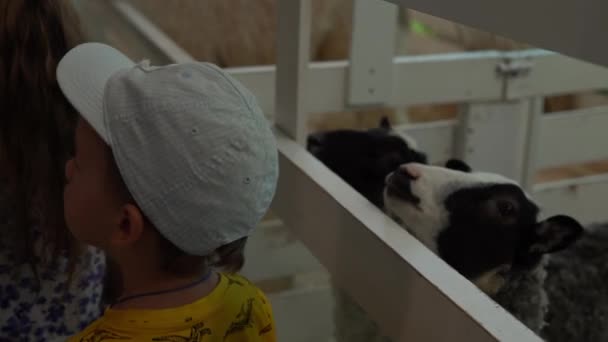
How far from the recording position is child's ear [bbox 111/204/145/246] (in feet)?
2.12

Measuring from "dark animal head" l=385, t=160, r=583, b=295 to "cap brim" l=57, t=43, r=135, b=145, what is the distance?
0.38 meters

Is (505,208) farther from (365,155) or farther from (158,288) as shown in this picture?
(158,288)

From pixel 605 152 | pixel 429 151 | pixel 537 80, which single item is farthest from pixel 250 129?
pixel 605 152

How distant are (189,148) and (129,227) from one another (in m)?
0.10

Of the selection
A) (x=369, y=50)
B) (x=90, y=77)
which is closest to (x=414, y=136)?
(x=369, y=50)

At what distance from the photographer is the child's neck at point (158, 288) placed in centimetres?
67

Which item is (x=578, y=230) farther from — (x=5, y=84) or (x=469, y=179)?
(x=5, y=84)

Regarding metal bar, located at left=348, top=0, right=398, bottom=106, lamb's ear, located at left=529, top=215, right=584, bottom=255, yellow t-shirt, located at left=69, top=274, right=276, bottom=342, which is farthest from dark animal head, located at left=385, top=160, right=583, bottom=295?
metal bar, located at left=348, top=0, right=398, bottom=106

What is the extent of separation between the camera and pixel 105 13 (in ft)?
6.86

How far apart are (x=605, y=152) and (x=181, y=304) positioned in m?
1.35

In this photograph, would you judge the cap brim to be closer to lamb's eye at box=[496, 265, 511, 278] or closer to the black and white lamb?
the black and white lamb

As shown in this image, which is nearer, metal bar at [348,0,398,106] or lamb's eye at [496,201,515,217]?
lamb's eye at [496,201,515,217]

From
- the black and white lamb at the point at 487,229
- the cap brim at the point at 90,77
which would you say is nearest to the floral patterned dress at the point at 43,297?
the cap brim at the point at 90,77

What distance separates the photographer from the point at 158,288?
0.68 m
